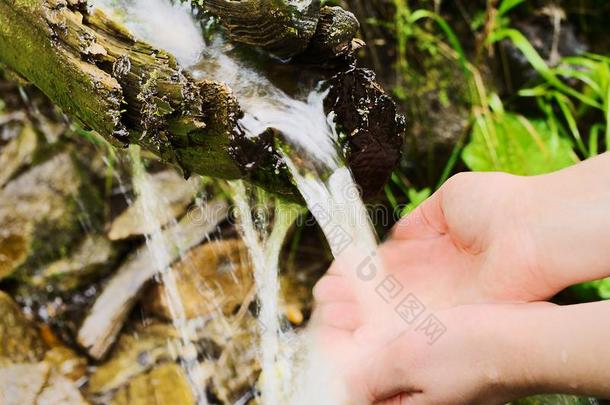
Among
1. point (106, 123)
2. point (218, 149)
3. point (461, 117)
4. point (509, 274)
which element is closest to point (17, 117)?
point (106, 123)

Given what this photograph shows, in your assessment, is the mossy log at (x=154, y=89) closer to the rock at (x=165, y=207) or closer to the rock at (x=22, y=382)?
the rock at (x=165, y=207)

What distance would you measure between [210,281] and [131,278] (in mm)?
367

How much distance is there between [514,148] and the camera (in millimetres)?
3010

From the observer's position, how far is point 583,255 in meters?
1.74

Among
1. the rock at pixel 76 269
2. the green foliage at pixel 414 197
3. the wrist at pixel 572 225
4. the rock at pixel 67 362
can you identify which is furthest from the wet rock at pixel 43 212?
the wrist at pixel 572 225

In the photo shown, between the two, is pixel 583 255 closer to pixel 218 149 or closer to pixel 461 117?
pixel 218 149

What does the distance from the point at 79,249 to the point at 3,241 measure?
0.34 m

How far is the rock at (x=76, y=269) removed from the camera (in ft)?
9.72

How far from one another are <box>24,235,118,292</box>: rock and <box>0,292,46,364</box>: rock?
0.17 meters

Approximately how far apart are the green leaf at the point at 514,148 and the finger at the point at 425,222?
1.02 metres

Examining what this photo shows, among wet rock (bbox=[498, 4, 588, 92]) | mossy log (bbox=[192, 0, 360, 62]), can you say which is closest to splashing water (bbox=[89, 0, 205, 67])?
mossy log (bbox=[192, 0, 360, 62])

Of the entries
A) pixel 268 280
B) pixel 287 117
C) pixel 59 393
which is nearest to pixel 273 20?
pixel 287 117

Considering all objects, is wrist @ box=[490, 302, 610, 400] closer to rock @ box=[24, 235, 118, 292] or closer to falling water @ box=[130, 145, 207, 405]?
falling water @ box=[130, 145, 207, 405]

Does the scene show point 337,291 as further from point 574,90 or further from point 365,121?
point 574,90
